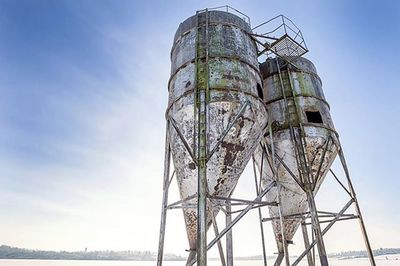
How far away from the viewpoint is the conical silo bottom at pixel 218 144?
707 cm

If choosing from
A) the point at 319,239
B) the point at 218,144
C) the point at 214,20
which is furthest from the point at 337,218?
→ the point at 214,20

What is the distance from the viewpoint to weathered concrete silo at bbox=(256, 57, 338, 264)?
32.5 ft

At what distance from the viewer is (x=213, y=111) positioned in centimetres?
713

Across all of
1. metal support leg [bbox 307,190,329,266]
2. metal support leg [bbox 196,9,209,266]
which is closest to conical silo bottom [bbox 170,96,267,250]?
metal support leg [bbox 196,9,209,266]

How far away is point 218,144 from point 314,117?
5.58m

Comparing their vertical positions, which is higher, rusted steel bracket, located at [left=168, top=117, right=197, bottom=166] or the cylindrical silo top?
the cylindrical silo top

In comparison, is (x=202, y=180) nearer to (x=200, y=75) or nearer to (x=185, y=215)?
(x=185, y=215)

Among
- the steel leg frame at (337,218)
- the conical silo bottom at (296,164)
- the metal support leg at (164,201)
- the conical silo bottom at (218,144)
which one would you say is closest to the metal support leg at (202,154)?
the conical silo bottom at (218,144)

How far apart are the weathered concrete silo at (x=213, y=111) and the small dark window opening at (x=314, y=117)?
3003mm

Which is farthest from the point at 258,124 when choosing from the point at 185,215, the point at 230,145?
the point at 185,215

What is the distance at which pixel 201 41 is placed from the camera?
27.2 ft

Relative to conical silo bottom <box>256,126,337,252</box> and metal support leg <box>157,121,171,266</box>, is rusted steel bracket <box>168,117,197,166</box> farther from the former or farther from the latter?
conical silo bottom <box>256,126,337,252</box>

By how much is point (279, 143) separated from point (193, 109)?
14.4ft

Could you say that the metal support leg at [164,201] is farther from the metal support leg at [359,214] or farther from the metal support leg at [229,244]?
the metal support leg at [359,214]
